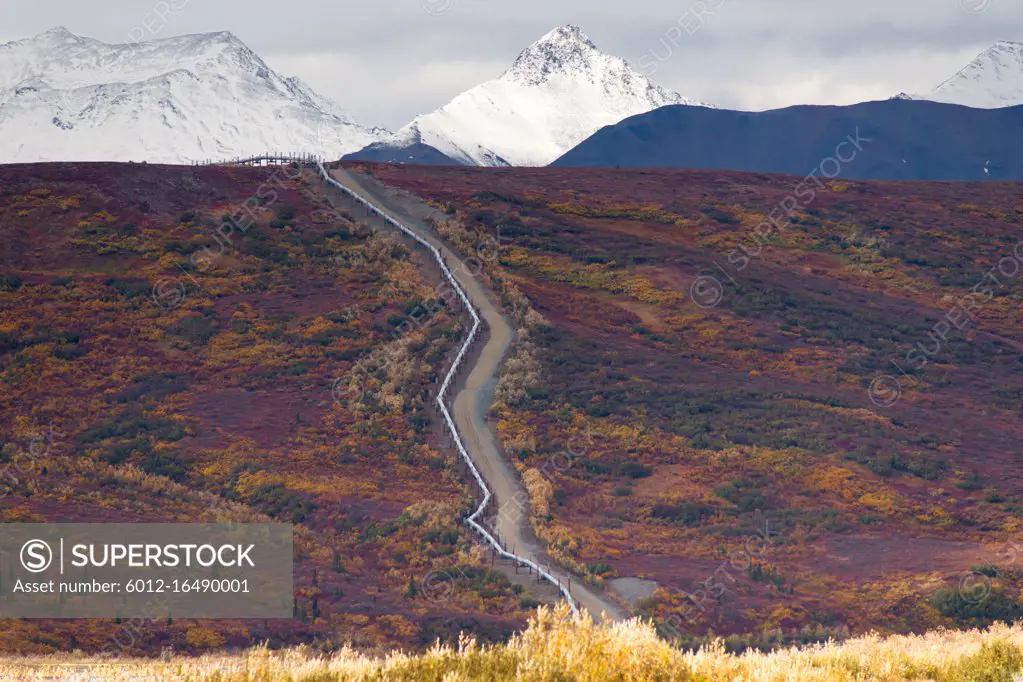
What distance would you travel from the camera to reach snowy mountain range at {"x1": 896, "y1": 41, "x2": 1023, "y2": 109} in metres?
180

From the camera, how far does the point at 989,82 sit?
7392 inches

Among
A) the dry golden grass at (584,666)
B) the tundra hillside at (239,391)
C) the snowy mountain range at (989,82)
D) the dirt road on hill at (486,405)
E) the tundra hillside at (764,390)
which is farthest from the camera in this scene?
the snowy mountain range at (989,82)

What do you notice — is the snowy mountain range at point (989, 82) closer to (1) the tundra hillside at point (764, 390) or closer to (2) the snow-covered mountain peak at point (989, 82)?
(2) the snow-covered mountain peak at point (989, 82)

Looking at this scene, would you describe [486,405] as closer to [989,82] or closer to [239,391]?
[239,391]

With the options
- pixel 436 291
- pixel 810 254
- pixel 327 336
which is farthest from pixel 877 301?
pixel 327 336

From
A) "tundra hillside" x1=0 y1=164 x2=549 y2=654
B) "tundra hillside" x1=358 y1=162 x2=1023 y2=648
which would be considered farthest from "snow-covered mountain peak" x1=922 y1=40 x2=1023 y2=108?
"tundra hillside" x1=0 y1=164 x2=549 y2=654

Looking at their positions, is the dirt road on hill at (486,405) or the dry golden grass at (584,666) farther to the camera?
the dirt road on hill at (486,405)

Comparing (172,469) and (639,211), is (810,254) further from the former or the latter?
(172,469)

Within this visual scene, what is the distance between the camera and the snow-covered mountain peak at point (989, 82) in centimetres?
17988

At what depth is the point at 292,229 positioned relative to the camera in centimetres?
6188

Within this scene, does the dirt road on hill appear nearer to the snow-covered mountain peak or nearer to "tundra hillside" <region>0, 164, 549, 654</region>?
"tundra hillside" <region>0, 164, 549, 654</region>

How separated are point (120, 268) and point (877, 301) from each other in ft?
120

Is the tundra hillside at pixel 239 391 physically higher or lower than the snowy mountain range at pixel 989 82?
lower

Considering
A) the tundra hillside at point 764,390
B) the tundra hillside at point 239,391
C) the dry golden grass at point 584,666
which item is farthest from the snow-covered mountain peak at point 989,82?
the dry golden grass at point 584,666
